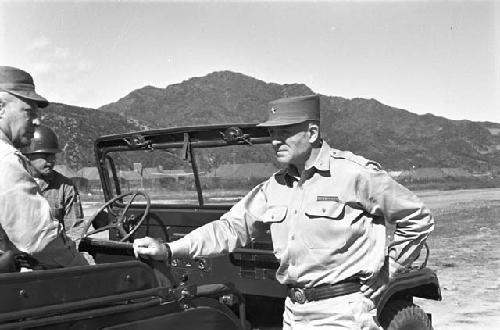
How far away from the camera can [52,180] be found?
17.4ft

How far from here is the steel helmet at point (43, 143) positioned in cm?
509

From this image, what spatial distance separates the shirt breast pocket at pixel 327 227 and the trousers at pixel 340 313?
23 centimetres

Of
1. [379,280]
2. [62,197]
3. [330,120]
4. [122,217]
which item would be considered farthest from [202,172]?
[330,120]

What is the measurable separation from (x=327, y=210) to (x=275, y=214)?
255 millimetres

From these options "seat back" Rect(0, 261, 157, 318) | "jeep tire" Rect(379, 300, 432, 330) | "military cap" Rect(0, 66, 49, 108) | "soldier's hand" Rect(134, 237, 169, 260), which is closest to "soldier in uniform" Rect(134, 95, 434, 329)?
"soldier's hand" Rect(134, 237, 169, 260)

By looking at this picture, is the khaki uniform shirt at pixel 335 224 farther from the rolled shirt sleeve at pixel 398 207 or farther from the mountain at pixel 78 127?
the mountain at pixel 78 127

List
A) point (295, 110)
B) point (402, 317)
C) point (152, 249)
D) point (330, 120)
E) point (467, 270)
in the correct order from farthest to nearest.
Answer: point (330, 120) < point (467, 270) < point (402, 317) < point (295, 110) < point (152, 249)

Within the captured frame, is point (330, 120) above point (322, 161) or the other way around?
above

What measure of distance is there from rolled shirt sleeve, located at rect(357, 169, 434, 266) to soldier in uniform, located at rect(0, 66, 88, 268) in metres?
1.25

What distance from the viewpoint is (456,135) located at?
97.9 m

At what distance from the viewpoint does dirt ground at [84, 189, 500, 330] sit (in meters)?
6.23

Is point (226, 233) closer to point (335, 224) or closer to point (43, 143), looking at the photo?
point (335, 224)

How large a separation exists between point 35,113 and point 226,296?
118 centimetres

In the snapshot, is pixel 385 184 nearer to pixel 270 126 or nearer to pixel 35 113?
pixel 270 126
